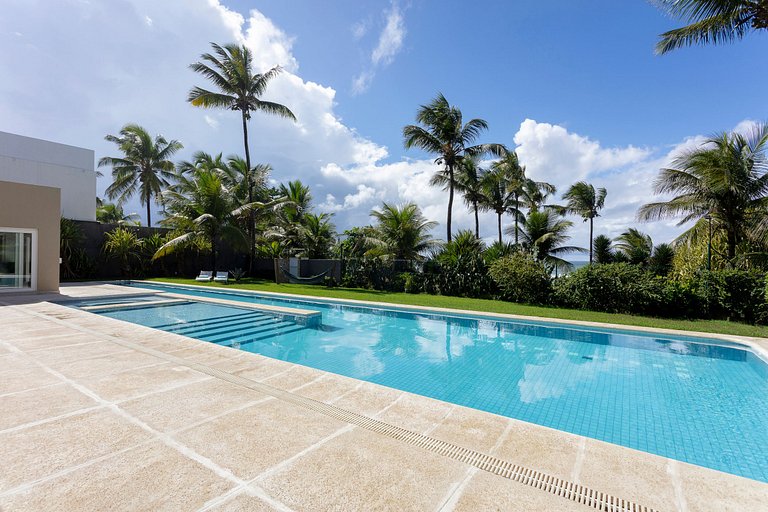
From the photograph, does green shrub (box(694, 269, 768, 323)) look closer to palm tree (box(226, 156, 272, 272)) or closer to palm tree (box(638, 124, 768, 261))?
palm tree (box(638, 124, 768, 261))

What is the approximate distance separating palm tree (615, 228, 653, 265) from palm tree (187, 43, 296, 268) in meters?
21.9

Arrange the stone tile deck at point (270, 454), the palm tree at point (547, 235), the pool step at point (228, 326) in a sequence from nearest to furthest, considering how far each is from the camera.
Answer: the stone tile deck at point (270, 454) → the pool step at point (228, 326) → the palm tree at point (547, 235)

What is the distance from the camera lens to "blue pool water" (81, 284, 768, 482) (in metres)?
3.58

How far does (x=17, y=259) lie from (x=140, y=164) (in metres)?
15.2

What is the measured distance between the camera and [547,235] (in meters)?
15.0

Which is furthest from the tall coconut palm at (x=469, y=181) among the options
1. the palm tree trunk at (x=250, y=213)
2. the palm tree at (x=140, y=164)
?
the palm tree at (x=140, y=164)

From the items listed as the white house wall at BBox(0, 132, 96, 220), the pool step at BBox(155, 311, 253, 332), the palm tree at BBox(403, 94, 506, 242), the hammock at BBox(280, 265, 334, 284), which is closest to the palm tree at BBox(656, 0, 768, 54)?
the palm tree at BBox(403, 94, 506, 242)

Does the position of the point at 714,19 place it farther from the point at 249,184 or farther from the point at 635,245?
the point at 249,184

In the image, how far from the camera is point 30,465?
2.06 m

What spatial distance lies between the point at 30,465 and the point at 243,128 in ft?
62.6

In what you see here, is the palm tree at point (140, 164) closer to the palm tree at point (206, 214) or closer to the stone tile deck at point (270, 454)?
the palm tree at point (206, 214)

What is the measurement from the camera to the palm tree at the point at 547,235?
1526 centimetres

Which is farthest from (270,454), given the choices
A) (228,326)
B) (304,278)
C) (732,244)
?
(304,278)

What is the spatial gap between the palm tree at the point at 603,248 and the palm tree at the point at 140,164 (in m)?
28.6
